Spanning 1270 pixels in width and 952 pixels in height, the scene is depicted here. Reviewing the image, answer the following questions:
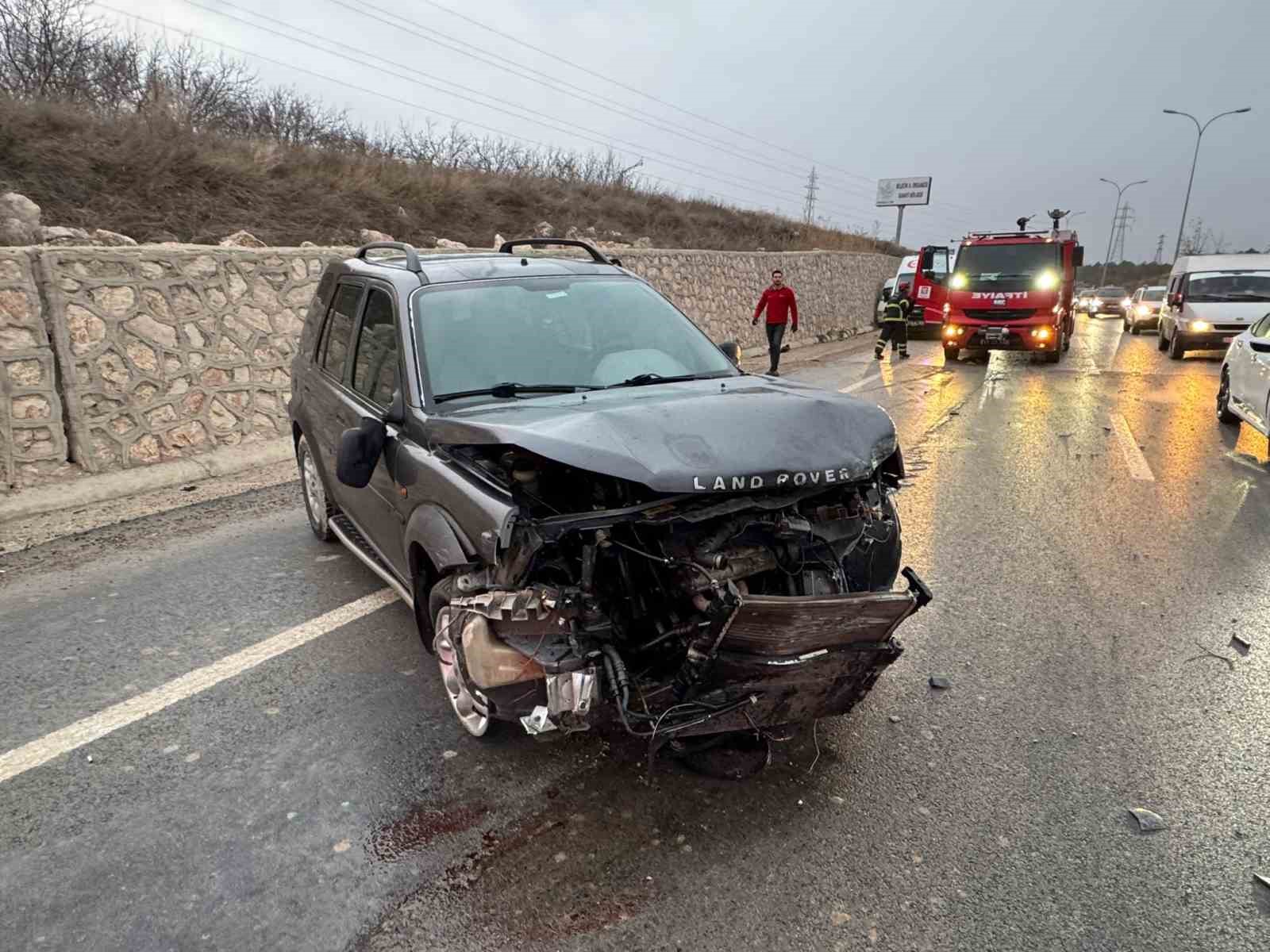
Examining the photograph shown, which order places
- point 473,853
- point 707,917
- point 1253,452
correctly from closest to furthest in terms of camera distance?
1. point 707,917
2. point 473,853
3. point 1253,452

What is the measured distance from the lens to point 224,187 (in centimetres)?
1512

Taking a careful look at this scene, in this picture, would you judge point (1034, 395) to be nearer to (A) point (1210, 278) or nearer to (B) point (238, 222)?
(A) point (1210, 278)

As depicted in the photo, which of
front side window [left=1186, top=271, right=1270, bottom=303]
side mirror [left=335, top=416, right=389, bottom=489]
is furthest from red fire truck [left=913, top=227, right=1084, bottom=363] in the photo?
side mirror [left=335, top=416, right=389, bottom=489]

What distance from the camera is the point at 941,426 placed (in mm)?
10133

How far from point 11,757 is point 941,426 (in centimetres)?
944

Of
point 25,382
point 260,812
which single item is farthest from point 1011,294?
point 260,812

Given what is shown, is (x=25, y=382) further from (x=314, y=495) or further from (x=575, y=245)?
(x=575, y=245)

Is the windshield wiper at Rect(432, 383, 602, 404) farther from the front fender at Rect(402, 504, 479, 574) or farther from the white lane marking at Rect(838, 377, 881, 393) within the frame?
the white lane marking at Rect(838, 377, 881, 393)

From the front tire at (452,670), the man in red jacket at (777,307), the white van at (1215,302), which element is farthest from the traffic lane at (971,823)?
the white van at (1215,302)

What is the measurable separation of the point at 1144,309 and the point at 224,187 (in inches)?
1051

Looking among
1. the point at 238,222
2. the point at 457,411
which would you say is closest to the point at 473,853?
the point at 457,411

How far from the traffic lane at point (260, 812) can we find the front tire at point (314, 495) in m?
1.73

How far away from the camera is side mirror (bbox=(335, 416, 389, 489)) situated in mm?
3498

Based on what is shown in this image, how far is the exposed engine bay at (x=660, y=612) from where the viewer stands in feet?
8.89
